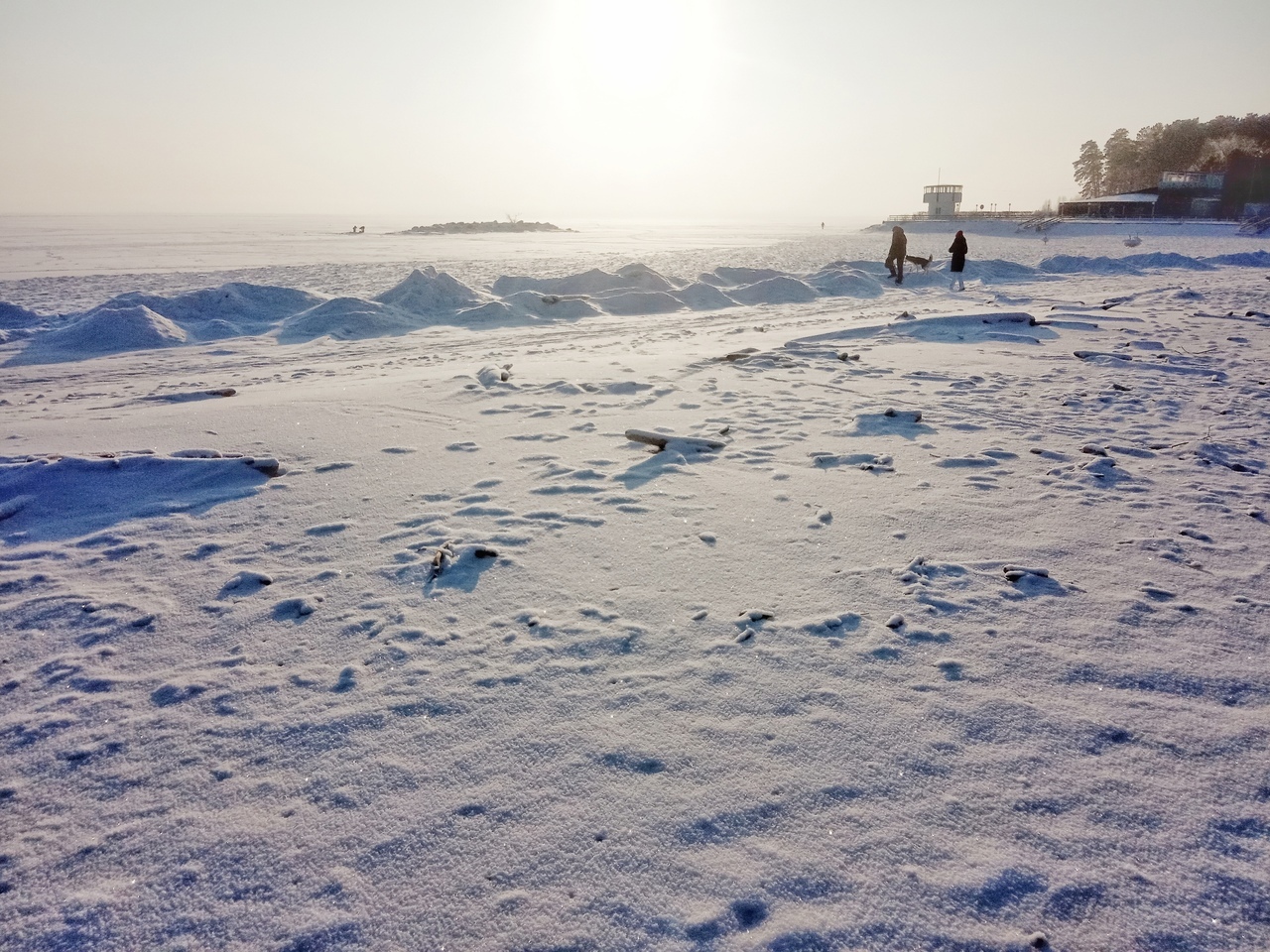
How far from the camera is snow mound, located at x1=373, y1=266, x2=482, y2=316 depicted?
1504cm

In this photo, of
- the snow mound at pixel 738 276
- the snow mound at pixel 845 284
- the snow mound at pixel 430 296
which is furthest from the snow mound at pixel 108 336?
the snow mound at pixel 845 284

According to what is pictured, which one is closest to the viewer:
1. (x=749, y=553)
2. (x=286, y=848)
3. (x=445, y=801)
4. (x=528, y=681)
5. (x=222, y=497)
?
(x=286, y=848)

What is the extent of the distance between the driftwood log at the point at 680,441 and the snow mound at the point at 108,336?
10.3 meters

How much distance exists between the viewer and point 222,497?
452 cm

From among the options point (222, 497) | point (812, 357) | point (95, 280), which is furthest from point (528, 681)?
point (95, 280)

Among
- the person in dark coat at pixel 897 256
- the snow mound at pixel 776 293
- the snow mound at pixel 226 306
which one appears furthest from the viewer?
the person in dark coat at pixel 897 256

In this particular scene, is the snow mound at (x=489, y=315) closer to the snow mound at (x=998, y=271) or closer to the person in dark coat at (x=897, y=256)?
the person in dark coat at (x=897, y=256)

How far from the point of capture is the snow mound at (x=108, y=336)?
10953 mm

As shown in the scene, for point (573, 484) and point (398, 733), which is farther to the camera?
point (573, 484)

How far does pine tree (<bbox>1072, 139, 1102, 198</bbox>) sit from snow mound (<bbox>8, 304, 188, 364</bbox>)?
95964 mm

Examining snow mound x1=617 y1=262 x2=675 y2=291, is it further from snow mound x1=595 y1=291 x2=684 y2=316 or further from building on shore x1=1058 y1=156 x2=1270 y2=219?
building on shore x1=1058 y1=156 x2=1270 y2=219

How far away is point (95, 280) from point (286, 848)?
89.3 ft

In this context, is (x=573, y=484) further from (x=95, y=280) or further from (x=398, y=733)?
(x=95, y=280)

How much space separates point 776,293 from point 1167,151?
77909mm
